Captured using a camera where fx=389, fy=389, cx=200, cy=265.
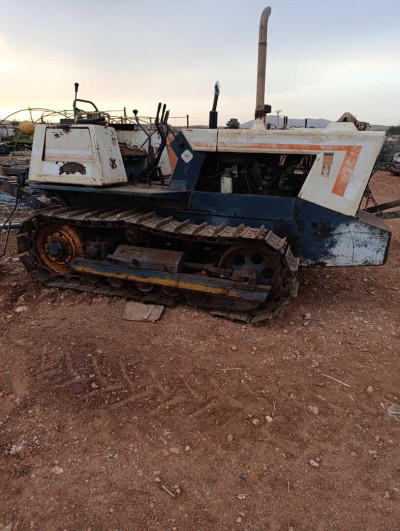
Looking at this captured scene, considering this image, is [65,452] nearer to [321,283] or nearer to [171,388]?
[171,388]

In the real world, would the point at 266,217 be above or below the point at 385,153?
below

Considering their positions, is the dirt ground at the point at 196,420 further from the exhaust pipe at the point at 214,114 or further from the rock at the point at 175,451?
the exhaust pipe at the point at 214,114

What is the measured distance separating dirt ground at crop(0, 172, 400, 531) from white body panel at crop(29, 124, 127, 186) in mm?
1787

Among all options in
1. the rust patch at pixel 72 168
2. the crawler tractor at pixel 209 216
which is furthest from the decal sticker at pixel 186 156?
the rust patch at pixel 72 168

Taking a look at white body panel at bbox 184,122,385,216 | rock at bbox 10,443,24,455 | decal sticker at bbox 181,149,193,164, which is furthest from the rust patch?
rock at bbox 10,443,24,455

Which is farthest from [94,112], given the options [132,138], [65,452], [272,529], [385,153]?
[385,153]

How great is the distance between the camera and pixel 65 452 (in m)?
2.99

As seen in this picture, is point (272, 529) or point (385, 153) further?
point (385, 153)

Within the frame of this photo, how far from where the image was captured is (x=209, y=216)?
17.3 ft

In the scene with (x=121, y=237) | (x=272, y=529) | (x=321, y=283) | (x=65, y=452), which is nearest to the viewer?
(x=272, y=529)

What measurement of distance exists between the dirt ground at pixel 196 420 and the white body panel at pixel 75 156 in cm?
179

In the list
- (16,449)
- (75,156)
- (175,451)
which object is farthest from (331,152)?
(16,449)

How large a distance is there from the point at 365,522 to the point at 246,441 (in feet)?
3.14

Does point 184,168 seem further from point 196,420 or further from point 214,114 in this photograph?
point 196,420
